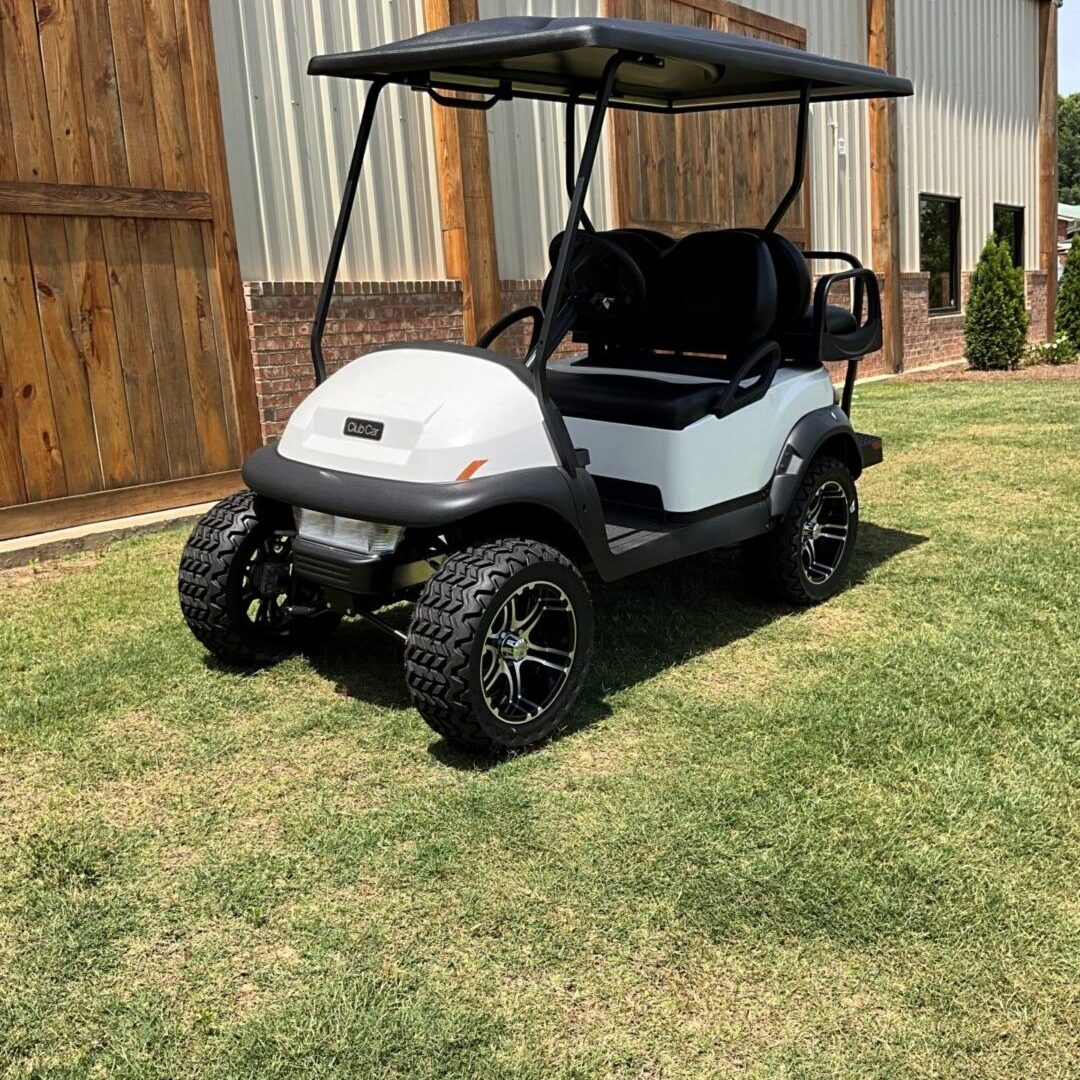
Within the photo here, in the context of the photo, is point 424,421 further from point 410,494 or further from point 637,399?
point 637,399

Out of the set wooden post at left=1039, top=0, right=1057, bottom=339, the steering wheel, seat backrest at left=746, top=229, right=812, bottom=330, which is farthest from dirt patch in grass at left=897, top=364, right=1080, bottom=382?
the steering wheel

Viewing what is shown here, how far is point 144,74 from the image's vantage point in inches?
227

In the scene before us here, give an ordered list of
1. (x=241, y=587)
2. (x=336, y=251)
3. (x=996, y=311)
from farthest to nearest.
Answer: (x=996, y=311) < (x=336, y=251) < (x=241, y=587)

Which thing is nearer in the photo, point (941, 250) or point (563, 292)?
point (563, 292)

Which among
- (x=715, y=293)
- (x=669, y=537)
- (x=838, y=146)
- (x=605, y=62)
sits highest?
(x=838, y=146)

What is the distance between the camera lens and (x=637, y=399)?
12.8 ft

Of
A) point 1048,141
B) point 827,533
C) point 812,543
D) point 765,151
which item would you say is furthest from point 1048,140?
point 812,543

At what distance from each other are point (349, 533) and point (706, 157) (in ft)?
25.3

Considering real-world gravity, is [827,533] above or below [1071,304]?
below

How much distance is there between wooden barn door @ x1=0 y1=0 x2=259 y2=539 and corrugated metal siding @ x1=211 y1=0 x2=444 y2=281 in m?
0.20

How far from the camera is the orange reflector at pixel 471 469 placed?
3.04 metres

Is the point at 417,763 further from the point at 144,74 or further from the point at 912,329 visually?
the point at 912,329

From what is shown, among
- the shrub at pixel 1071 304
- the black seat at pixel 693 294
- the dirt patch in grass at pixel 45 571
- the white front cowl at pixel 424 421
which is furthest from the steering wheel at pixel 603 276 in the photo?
the shrub at pixel 1071 304

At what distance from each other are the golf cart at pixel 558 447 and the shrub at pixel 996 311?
882 centimetres
